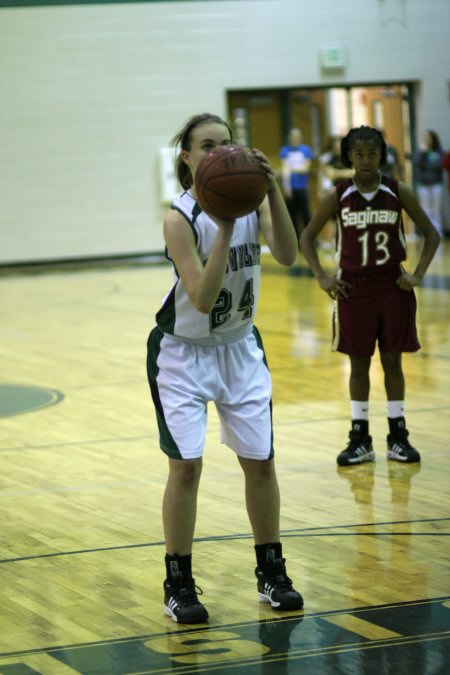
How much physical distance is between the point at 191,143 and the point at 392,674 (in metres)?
1.59

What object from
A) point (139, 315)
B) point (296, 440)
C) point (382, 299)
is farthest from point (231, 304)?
point (139, 315)

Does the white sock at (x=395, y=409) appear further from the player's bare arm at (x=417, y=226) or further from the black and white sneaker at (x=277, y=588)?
the black and white sneaker at (x=277, y=588)

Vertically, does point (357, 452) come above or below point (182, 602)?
below

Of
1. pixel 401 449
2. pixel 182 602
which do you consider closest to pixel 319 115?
pixel 401 449

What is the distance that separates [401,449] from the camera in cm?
573

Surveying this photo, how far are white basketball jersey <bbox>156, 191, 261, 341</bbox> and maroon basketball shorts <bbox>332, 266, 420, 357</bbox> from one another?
2.09 m

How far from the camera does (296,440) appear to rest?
631 centimetres

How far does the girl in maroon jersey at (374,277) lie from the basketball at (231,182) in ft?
7.58

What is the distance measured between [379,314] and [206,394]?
221cm

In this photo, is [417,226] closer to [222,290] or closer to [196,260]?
[222,290]

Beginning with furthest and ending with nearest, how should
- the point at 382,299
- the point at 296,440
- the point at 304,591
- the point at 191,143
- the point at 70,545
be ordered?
1. the point at 296,440
2. the point at 382,299
3. the point at 70,545
4. the point at 304,591
5. the point at 191,143

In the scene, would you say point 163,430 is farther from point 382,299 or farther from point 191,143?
point 382,299

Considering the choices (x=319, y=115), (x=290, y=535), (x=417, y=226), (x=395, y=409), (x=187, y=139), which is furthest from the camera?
(x=319, y=115)

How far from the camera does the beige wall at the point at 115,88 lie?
56.5 ft
